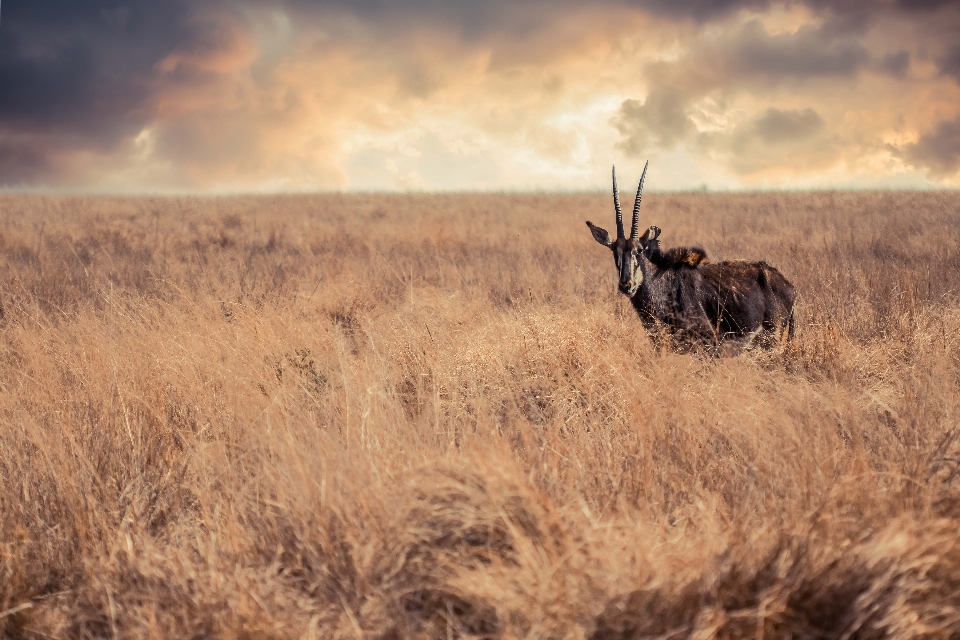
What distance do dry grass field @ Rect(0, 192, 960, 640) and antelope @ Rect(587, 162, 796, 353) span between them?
1.33 feet

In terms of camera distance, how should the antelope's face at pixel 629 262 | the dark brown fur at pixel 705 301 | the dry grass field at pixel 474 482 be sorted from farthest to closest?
the dark brown fur at pixel 705 301
the antelope's face at pixel 629 262
the dry grass field at pixel 474 482

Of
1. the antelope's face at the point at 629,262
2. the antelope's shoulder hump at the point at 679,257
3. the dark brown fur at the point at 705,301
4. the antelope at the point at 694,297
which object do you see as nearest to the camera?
the antelope's face at the point at 629,262

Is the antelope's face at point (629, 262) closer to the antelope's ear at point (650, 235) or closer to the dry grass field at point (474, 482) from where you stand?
the antelope's ear at point (650, 235)

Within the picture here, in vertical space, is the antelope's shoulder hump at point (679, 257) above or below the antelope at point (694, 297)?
above

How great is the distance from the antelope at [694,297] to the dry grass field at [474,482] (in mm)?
406

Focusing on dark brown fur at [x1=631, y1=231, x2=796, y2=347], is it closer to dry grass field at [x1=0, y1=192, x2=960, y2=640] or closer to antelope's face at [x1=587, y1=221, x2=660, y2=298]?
antelope's face at [x1=587, y1=221, x2=660, y2=298]

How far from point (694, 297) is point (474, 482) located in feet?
14.3

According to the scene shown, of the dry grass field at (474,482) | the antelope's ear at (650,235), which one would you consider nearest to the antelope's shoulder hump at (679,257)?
the antelope's ear at (650,235)

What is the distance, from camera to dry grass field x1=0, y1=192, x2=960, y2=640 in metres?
1.96

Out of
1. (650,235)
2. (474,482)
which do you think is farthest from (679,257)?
(474,482)

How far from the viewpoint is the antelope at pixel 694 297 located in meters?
5.81

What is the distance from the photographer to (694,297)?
20.0ft

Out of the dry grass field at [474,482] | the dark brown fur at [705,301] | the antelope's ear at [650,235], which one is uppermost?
the antelope's ear at [650,235]

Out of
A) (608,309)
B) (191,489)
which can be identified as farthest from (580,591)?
(608,309)
